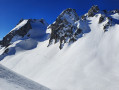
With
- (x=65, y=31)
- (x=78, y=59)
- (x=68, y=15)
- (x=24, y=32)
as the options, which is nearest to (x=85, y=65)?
(x=78, y=59)

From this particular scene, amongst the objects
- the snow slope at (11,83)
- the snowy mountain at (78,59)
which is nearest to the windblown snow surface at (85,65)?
the snowy mountain at (78,59)

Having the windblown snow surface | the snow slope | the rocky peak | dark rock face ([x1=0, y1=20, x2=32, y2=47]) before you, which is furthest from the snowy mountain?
the snow slope

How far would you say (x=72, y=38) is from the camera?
40.7 metres

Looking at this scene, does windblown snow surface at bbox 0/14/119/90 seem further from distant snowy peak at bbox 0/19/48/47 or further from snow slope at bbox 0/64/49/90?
distant snowy peak at bbox 0/19/48/47

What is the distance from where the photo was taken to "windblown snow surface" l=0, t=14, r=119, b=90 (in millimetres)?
22047

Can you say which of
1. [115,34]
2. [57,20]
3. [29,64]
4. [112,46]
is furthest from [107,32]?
[57,20]

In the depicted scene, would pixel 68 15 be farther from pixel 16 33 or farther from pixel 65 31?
pixel 16 33

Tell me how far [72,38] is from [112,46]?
50.0 ft

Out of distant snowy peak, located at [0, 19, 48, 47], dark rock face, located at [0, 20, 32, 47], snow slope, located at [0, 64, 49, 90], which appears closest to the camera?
snow slope, located at [0, 64, 49, 90]

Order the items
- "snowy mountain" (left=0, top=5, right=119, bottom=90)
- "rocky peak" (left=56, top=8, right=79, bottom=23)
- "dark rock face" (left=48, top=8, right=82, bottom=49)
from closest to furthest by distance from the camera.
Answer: "snowy mountain" (left=0, top=5, right=119, bottom=90)
"dark rock face" (left=48, top=8, right=82, bottom=49)
"rocky peak" (left=56, top=8, right=79, bottom=23)

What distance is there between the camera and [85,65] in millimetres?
27516

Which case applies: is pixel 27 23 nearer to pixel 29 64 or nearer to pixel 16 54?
pixel 16 54

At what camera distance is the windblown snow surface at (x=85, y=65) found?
22.0 meters

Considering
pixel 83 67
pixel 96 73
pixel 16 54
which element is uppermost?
pixel 16 54
